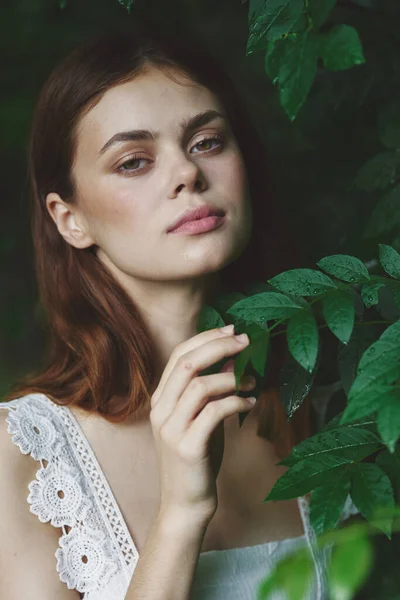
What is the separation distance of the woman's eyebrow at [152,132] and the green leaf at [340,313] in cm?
66

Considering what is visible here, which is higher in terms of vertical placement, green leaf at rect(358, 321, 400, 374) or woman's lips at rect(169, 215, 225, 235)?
woman's lips at rect(169, 215, 225, 235)

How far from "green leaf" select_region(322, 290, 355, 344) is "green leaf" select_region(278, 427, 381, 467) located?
0.16m

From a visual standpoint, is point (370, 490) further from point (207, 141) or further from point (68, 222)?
point (68, 222)

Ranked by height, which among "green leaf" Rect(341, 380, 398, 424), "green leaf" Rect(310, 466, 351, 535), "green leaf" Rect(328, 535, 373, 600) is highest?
"green leaf" Rect(328, 535, 373, 600)

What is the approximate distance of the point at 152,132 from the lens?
161cm

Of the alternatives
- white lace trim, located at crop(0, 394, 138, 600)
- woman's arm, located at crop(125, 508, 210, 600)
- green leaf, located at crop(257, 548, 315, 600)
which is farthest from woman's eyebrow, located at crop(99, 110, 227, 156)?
green leaf, located at crop(257, 548, 315, 600)

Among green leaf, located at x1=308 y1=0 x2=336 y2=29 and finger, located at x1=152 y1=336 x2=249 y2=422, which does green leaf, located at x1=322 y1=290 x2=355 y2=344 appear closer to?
finger, located at x1=152 y1=336 x2=249 y2=422

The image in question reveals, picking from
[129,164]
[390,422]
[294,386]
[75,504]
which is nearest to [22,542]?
[75,504]

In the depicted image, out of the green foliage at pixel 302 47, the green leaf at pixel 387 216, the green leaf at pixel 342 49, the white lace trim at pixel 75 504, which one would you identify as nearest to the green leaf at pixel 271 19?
the green foliage at pixel 302 47

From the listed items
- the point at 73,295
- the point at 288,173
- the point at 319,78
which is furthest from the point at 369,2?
the point at 73,295

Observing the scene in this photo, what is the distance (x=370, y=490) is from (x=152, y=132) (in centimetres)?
89

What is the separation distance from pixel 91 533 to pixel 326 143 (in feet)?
4.00

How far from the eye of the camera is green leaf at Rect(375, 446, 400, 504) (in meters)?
1.04

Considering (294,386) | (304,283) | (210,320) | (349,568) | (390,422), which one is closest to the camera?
(349,568)
